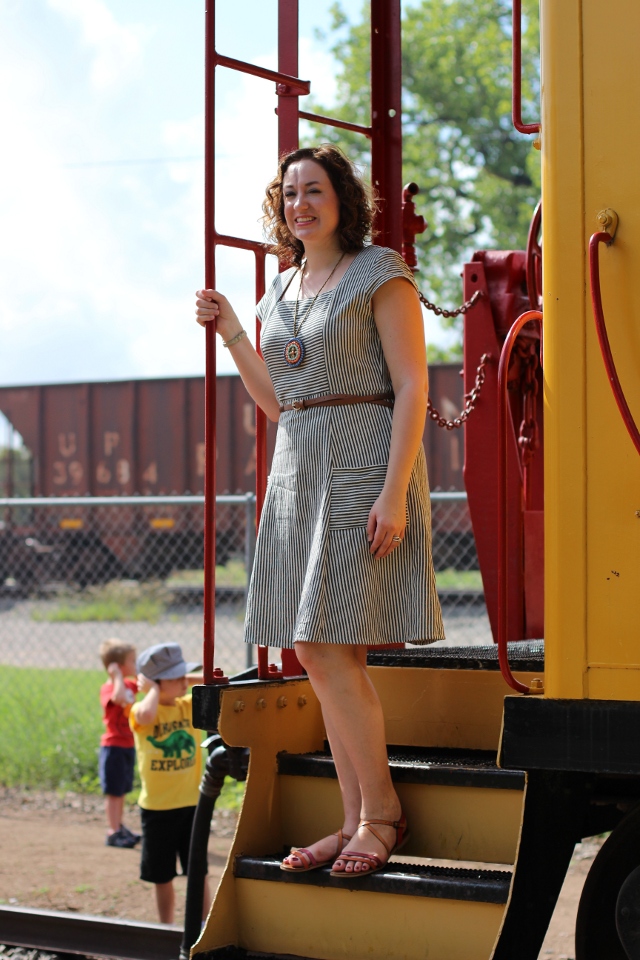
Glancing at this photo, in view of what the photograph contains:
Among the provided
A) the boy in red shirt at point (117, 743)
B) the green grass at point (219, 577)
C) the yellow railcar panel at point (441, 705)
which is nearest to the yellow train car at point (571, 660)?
the yellow railcar panel at point (441, 705)

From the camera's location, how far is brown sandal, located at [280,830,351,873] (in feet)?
8.72

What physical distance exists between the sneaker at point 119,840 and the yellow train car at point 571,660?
11.1 ft

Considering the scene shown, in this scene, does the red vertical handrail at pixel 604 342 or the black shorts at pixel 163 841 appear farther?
the black shorts at pixel 163 841

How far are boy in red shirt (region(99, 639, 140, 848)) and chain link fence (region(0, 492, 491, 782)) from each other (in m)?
0.90

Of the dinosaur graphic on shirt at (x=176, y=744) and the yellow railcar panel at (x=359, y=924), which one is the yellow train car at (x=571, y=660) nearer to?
the yellow railcar panel at (x=359, y=924)

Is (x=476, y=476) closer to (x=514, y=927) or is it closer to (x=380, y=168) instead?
(x=380, y=168)

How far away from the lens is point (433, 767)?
2783 mm

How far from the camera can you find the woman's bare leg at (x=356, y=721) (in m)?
2.69

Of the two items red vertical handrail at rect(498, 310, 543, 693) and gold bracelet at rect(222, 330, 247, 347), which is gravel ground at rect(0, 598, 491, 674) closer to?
gold bracelet at rect(222, 330, 247, 347)

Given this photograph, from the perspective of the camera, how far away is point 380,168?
151 inches

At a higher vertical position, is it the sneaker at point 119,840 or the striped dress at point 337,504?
the striped dress at point 337,504

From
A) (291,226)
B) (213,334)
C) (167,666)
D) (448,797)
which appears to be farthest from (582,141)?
(167,666)

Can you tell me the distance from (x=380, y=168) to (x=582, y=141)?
5.52 ft

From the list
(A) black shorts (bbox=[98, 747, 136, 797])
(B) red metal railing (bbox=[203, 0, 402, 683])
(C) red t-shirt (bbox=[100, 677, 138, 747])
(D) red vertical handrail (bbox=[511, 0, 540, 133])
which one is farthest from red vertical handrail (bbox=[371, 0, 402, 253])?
(A) black shorts (bbox=[98, 747, 136, 797])
